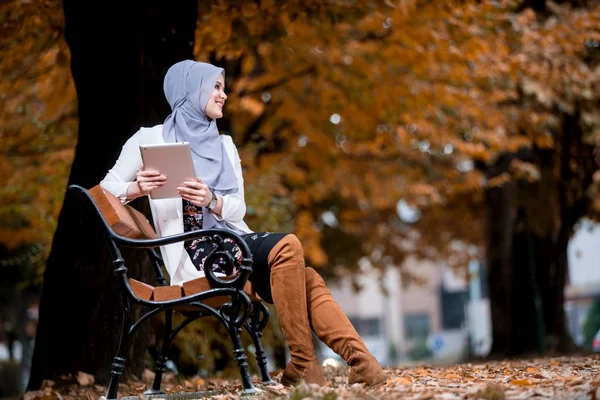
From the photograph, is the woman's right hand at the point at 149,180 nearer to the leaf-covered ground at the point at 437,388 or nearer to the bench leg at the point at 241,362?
the bench leg at the point at 241,362

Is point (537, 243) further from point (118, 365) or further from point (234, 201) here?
point (118, 365)

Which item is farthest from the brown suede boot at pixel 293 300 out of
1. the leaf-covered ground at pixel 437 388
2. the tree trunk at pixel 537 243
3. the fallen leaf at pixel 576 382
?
the tree trunk at pixel 537 243

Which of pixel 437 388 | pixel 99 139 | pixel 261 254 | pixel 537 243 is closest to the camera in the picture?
pixel 437 388

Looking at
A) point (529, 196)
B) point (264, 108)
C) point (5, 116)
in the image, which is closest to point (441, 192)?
point (529, 196)

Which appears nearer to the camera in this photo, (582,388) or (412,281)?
(582,388)

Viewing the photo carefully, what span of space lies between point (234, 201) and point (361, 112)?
8.43 metres

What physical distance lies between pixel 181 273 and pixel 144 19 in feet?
8.36

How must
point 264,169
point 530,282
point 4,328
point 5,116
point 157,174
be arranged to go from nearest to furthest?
1. point 157,174
2. point 5,116
3. point 264,169
4. point 530,282
5. point 4,328

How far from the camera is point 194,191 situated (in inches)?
175

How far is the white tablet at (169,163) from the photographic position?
14.3 ft

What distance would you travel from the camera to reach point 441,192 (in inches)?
659

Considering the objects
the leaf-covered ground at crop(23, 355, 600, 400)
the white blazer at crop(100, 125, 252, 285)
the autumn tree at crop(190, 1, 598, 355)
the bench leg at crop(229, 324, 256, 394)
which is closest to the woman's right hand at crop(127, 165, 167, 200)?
the white blazer at crop(100, 125, 252, 285)

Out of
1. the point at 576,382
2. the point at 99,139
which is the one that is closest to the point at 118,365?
the point at 576,382

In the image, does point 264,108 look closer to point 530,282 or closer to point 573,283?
point 530,282
